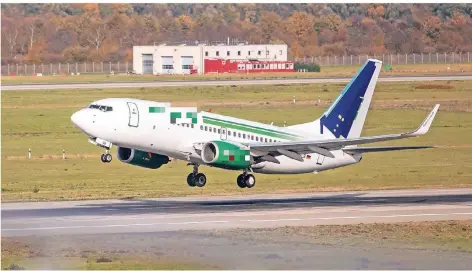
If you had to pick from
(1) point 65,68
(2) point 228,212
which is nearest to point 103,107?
(2) point 228,212

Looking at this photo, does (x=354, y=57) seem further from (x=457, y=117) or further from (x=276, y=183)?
(x=276, y=183)

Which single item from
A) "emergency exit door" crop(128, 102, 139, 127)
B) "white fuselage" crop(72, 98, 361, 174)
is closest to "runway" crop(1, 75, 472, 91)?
"white fuselage" crop(72, 98, 361, 174)

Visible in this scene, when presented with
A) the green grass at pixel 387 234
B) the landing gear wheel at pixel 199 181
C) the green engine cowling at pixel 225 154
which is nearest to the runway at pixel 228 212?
the landing gear wheel at pixel 199 181

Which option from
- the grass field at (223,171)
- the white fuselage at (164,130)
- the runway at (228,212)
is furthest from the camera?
the grass field at (223,171)

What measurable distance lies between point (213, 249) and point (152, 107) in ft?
58.8

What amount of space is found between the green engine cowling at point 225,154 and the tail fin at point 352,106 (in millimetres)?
9874

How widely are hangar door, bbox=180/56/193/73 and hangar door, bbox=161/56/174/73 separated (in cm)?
156

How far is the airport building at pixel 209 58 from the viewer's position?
529ft

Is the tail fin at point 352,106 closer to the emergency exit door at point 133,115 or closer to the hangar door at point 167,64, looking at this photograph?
the emergency exit door at point 133,115

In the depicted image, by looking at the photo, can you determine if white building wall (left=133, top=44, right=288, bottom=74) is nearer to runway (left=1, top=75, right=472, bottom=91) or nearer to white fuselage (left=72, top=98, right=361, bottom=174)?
runway (left=1, top=75, right=472, bottom=91)

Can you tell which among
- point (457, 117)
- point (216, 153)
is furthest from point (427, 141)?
point (216, 153)

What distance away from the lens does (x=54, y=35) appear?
172 m

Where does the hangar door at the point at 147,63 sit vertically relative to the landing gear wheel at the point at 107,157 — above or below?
above

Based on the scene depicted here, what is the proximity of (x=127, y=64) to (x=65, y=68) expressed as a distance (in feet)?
29.5
